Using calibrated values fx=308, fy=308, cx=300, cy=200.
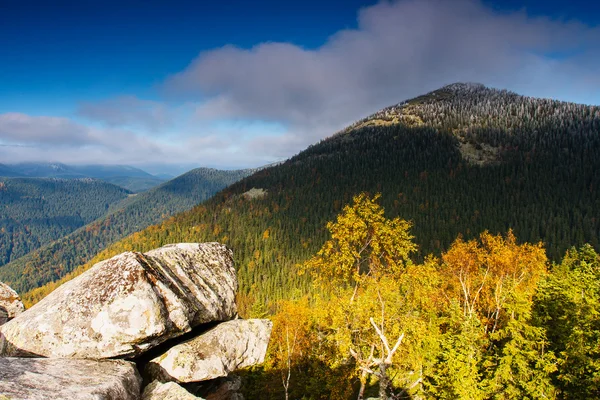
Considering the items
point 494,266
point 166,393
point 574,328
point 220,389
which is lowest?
point 220,389

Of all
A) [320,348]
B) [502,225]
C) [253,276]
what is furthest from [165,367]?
[502,225]

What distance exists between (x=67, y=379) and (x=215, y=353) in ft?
24.4

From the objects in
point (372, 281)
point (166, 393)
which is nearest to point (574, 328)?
point (372, 281)

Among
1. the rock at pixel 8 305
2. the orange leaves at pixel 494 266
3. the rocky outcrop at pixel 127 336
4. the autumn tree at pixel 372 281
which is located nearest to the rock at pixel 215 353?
the rocky outcrop at pixel 127 336

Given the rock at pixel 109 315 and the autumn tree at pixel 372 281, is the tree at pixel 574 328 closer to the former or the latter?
the autumn tree at pixel 372 281

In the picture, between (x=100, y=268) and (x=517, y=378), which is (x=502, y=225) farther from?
(x=100, y=268)

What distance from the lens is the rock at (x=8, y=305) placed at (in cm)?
1912

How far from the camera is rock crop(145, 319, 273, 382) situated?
1538 cm

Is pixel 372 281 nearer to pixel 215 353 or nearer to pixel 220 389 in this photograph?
pixel 215 353

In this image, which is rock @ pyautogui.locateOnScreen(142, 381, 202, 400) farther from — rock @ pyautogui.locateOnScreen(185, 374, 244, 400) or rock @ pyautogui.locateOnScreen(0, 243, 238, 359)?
rock @ pyautogui.locateOnScreen(185, 374, 244, 400)

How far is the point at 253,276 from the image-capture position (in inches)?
6777

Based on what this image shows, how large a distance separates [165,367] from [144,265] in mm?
5188

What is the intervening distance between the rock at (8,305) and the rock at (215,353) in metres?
11.4

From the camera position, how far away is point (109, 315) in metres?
13.7
